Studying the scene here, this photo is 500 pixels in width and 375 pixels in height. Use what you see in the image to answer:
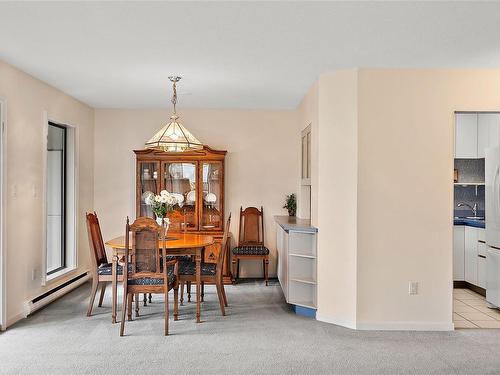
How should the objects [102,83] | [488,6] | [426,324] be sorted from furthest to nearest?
1. [102,83]
2. [426,324]
3. [488,6]

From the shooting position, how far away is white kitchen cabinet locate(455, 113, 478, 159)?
6449mm

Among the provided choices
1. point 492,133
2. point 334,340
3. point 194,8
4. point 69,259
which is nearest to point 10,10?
point 194,8

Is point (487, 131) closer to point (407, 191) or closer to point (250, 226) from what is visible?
point (407, 191)

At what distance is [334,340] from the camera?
4.15 metres

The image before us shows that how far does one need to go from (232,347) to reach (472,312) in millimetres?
2720

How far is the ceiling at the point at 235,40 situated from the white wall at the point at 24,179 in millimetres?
216

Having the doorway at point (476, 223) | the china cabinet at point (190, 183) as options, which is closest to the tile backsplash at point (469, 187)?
the doorway at point (476, 223)

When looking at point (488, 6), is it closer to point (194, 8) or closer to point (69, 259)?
point (194, 8)

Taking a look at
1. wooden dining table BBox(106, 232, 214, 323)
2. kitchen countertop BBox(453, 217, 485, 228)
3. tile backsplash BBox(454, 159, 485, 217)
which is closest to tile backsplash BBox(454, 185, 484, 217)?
tile backsplash BBox(454, 159, 485, 217)

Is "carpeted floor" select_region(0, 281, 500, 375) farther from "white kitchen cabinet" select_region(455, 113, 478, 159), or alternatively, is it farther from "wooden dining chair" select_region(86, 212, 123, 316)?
"white kitchen cabinet" select_region(455, 113, 478, 159)

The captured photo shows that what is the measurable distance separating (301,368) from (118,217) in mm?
4206

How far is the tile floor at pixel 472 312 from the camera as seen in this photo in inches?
185

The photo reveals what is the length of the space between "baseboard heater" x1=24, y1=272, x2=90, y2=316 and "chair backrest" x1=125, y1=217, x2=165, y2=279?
52.5 inches

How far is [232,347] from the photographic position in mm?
3961
